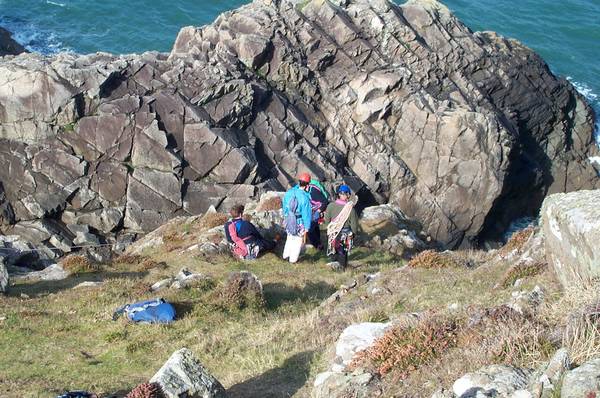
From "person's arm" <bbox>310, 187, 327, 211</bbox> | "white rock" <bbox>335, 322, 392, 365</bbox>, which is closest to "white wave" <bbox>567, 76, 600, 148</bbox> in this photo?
"person's arm" <bbox>310, 187, 327, 211</bbox>

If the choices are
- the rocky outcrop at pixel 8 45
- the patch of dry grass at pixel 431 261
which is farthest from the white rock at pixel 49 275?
the rocky outcrop at pixel 8 45

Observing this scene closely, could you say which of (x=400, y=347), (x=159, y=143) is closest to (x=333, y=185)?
(x=159, y=143)

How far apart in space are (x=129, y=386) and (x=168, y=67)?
139 ft

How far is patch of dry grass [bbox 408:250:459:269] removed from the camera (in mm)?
22969

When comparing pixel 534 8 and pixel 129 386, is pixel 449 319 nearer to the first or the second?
pixel 129 386

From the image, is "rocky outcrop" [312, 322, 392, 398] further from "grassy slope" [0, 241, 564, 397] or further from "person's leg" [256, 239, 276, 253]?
"person's leg" [256, 239, 276, 253]

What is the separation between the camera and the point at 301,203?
2406cm

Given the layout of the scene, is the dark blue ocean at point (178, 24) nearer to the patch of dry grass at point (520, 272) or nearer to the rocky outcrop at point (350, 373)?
the patch of dry grass at point (520, 272)

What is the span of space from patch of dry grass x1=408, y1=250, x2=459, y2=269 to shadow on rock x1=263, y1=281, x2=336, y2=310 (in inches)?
110

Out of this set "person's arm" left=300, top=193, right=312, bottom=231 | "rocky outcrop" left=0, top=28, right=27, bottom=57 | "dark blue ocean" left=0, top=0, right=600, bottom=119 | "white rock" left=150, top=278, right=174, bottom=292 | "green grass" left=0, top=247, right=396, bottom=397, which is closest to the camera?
"green grass" left=0, top=247, right=396, bottom=397

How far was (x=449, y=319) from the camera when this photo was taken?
42.0ft

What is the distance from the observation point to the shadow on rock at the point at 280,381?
42.2 ft

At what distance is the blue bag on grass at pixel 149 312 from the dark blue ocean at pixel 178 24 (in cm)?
6868

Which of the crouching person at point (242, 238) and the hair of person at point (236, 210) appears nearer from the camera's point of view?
the hair of person at point (236, 210)
